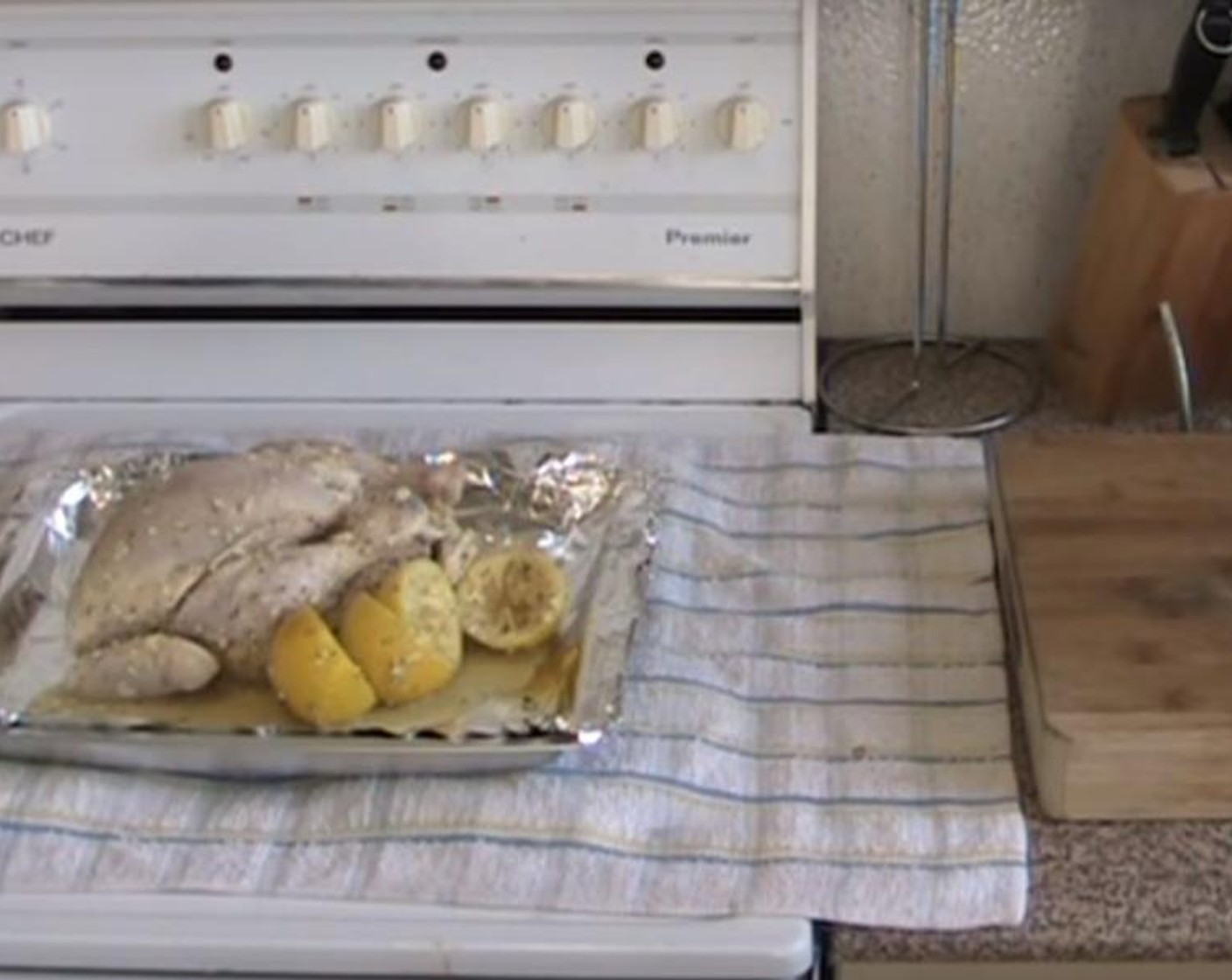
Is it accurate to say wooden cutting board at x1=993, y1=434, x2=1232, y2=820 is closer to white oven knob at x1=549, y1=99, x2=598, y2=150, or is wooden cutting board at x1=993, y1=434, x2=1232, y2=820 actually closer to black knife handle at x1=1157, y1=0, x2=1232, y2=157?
black knife handle at x1=1157, y1=0, x2=1232, y2=157

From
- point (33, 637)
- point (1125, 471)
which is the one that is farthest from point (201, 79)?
point (1125, 471)

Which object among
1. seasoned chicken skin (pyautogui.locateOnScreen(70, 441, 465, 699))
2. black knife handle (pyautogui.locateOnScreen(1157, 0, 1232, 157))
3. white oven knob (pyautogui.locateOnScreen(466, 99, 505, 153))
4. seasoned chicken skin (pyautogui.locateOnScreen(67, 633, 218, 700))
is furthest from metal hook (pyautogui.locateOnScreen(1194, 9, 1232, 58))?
seasoned chicken skin (pyautogui.locateOnScreen(67, 633, 218, 700))

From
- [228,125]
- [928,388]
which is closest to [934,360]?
[928,388]

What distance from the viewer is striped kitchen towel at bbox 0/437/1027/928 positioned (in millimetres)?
836

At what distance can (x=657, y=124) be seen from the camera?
3.69 ft

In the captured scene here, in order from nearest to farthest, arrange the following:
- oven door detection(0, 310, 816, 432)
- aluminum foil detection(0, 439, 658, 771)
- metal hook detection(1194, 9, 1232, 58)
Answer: aluminum foil detection(0, 439, 658, 771) < metal hook detection(1194, 9, 1232, 58) < oven door detection(0, 310, 816, 432)

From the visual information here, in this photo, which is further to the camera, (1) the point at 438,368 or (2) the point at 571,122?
(1) the point at 438,368

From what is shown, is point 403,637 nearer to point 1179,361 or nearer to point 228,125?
point 228,125

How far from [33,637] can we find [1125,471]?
58 centimetres

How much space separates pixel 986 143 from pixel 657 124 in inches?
11.1

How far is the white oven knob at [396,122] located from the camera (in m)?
1.14

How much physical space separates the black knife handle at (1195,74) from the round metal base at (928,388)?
200mm

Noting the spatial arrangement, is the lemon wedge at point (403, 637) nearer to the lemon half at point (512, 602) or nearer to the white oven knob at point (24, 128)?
the lemon half at point (512, 602)

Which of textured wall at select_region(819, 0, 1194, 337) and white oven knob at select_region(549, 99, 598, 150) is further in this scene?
textured wall at select_region(819, 0, 1194, 337)
